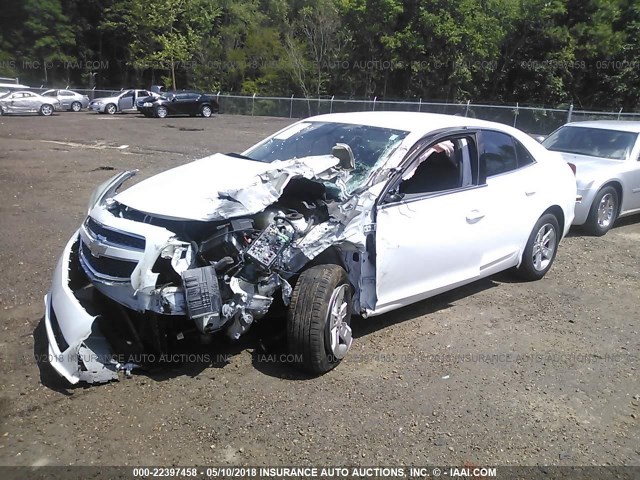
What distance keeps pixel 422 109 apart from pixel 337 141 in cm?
2348

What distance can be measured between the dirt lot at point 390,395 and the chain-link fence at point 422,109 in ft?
57.7

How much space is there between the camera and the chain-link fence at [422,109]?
22.3 meters

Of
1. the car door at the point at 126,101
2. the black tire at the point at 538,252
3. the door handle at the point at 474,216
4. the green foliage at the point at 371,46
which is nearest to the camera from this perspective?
the door handle at the point at 474,216

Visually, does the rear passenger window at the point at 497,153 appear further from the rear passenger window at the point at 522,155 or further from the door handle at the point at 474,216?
the door handle at the point at 474,216

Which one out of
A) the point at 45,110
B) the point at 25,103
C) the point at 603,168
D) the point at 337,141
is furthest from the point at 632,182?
the point at 45,110

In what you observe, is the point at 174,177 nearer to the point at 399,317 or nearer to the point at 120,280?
the point at 120,280

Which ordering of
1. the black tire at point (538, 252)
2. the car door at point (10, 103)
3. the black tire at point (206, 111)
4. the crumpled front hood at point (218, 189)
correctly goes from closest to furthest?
the crumpled front hood at point (218, 189)
the black tire at point (538, 252)
the car door at point (10, 103)
the black tire at point (206, 111)

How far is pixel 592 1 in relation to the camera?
34.4m

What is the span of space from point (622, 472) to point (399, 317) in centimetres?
230


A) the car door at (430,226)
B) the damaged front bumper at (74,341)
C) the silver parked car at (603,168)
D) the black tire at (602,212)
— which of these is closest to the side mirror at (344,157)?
the car door at (430,226)

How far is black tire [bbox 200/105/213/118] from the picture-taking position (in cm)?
3234

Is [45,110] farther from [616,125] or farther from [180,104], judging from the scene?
[616,125]

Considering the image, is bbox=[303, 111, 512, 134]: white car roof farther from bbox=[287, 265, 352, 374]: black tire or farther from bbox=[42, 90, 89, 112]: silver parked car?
bbox=[42, 90, 89, 112]: silver parked car

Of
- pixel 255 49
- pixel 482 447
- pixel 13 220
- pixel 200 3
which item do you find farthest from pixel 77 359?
pixel 200 3
